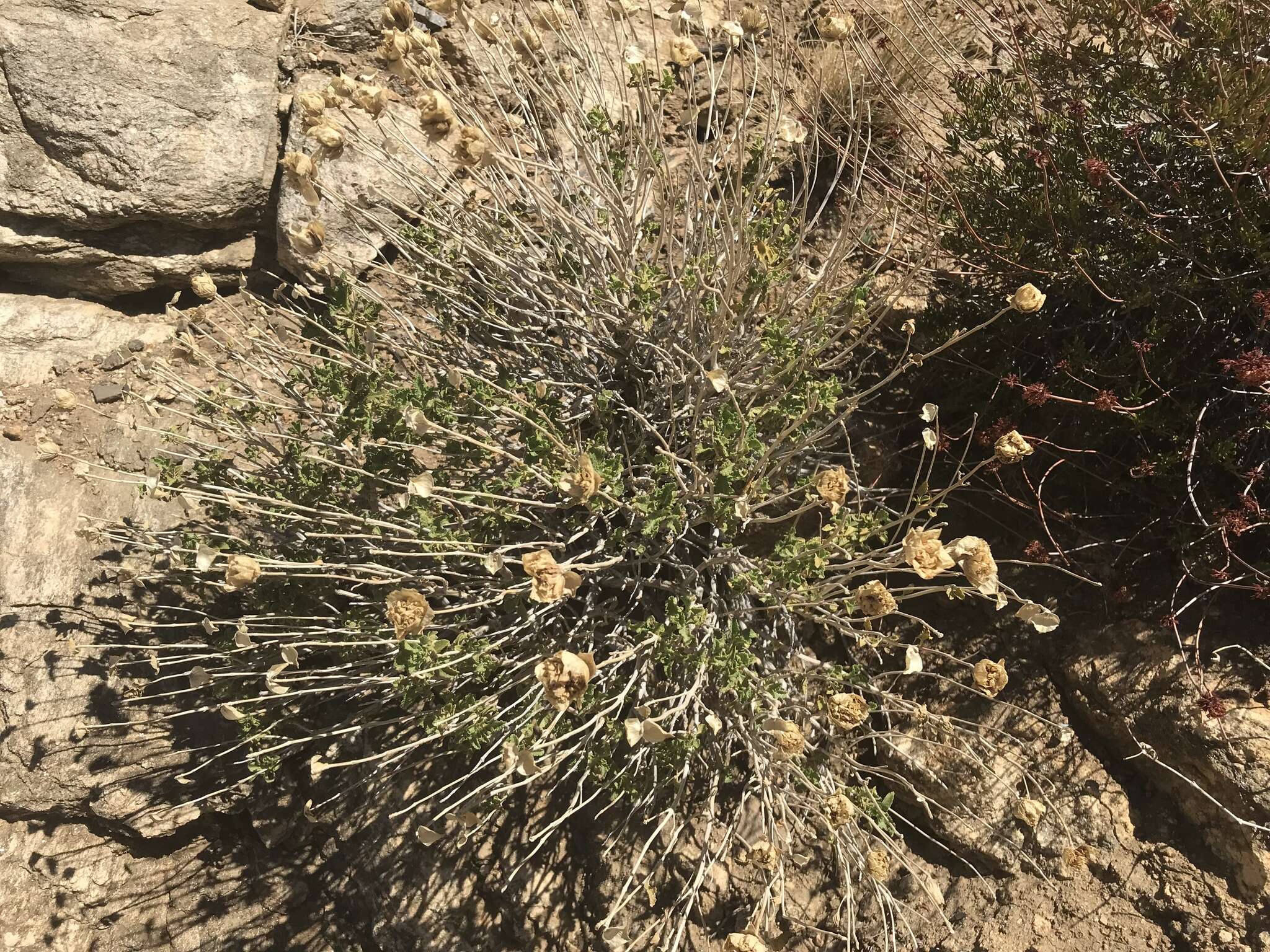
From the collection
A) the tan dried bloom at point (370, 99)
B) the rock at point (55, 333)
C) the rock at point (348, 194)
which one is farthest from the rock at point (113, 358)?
the tan dried bloom at point (370, 99)

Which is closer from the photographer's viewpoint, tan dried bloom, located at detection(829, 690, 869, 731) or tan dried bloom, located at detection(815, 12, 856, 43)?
tan dried bloom, located at detection(829, 690, 869, 731)

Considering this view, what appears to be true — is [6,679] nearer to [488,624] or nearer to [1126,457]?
[488,624]

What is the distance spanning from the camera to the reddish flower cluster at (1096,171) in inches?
86.4

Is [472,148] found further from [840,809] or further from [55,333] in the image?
[55,333]

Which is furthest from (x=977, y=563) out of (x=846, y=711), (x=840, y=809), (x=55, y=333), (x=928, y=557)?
(x=55, y=333)

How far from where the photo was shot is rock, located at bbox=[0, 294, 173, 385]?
3.52m

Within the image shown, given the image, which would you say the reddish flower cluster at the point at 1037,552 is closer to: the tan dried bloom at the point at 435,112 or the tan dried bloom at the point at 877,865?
the tan dried bloom at the point at 877,865

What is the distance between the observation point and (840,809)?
2.04 meters

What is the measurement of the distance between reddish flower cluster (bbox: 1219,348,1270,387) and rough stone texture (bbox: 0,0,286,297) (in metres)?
3.47

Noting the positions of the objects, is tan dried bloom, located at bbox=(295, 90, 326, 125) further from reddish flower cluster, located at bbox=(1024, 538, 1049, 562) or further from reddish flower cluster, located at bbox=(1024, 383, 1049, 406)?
reddish flower cluster, located at bbox=(1024, 538, 1049, 562)

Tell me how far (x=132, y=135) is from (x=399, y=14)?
179 centimetres

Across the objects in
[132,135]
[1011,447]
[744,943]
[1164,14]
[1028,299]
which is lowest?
[132,135]

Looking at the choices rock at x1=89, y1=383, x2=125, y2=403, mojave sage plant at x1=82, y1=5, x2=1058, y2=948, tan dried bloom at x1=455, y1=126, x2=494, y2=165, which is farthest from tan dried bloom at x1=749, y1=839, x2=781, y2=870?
rock at x1=89, y1=383, x2=125, y2=403

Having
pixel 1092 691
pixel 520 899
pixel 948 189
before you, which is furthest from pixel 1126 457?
pixel 520 899
